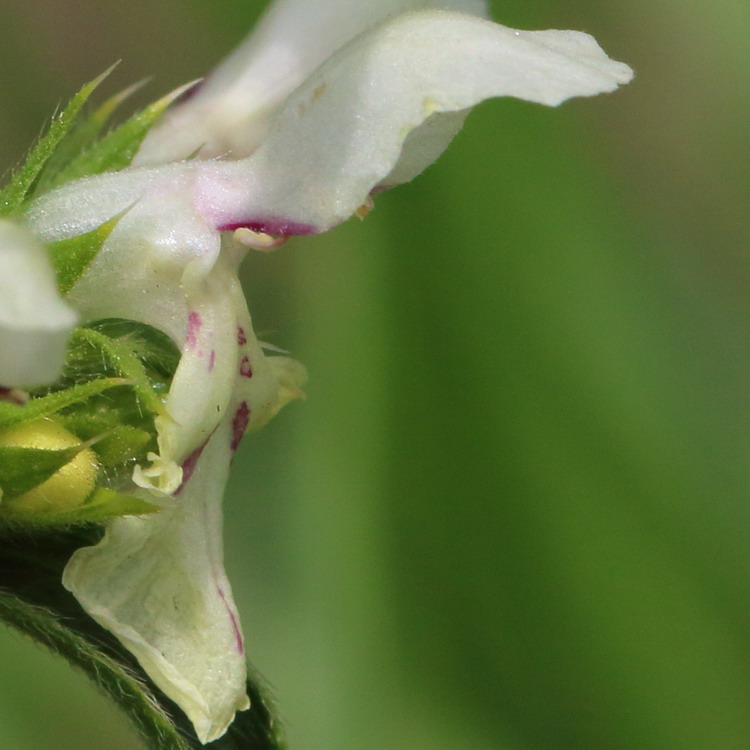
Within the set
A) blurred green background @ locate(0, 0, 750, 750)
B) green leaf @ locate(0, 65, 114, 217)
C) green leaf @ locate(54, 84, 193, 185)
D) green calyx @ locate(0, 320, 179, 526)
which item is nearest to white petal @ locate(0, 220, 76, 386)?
green calyx @ locate(0, 320, 179, 526)

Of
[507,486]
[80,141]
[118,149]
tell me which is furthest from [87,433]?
[507,486]

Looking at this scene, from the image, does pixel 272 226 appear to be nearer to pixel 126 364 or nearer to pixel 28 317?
pixel 126 364

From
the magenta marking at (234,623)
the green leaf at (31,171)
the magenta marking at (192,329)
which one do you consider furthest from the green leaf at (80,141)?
the magenta marking at (234,623)

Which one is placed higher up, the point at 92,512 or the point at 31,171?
the point at 31,171

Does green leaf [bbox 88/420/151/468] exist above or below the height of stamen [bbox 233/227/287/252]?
below

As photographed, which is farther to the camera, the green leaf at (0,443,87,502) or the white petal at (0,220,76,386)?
the green leaf at (0,443,87,502)

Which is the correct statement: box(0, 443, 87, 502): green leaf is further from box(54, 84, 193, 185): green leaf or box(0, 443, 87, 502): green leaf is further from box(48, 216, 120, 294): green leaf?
box(54, 84, 193, 185): green leaf
